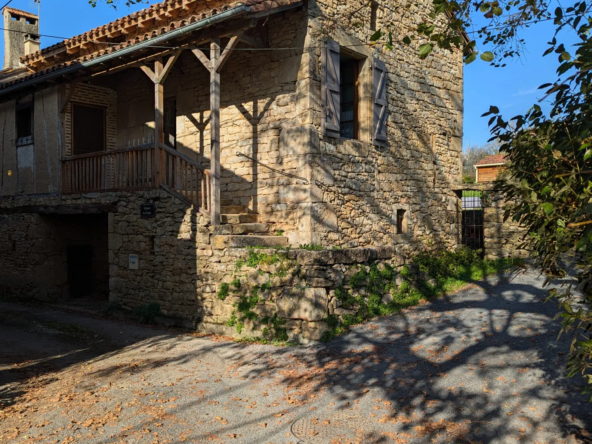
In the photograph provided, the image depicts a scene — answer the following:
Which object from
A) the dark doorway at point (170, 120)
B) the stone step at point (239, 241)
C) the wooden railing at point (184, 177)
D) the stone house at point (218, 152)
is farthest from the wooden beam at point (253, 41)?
the stone step at point (239, 241)

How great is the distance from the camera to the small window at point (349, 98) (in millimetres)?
9930

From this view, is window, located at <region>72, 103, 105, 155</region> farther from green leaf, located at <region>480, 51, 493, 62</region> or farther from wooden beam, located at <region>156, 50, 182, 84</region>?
green leaf, located at <region>480, 51, 493, 62</region>

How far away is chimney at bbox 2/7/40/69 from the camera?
1553cm

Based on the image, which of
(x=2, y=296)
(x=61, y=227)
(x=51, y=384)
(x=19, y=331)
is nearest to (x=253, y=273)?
(x=51, y=384)

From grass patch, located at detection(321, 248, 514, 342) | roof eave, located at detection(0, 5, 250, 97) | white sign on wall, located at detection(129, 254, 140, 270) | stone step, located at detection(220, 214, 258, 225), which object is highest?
roof eave, located at detection(0, 5, 250, 97)

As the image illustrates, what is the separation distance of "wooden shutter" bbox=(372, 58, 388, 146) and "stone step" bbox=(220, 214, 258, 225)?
2.84 metres

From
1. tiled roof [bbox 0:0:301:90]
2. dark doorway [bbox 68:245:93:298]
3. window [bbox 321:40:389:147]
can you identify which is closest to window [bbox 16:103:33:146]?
tiled roof [bbox 0:0:301:90]

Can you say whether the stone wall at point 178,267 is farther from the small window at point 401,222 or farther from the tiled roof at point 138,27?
the tiled roof at point 138,27

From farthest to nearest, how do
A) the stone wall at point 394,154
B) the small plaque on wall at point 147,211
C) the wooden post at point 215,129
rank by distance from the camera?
the small plaque on wall at point 147,211 → the stone wall at point 394,154 → the wooden post at point 215,129

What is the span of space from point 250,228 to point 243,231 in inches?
7.8

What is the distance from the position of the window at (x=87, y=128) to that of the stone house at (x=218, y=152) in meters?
0.03

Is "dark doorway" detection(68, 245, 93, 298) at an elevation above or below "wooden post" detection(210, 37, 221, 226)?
below

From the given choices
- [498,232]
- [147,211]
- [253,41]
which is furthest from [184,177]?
[498,232]

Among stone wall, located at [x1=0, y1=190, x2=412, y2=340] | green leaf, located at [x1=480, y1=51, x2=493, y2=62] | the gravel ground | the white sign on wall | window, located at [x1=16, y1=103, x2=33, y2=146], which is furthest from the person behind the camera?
window, located at [x1=16, y1=103, x2=33, y2=146]
